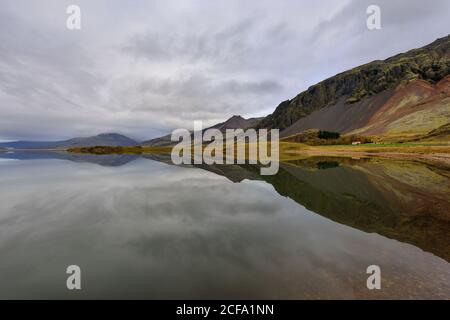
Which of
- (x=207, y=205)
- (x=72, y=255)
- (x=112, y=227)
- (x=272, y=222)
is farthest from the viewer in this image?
(x=207, y=205)

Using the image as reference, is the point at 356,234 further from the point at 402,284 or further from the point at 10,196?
the point at 10,196

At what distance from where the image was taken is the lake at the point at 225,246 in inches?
372

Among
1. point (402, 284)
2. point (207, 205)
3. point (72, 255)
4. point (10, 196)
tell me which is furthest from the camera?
point (10, 196)

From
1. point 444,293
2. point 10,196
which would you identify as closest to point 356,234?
point 444,293

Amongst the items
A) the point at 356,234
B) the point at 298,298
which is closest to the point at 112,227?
the point at 298,298

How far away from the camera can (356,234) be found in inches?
605

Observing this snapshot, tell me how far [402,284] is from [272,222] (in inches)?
351

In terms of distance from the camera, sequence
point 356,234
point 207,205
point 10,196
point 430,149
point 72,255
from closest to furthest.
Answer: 1. point 72,255
2. point 356,234
3. point 207,205
4. point 10,196
5. point 430,149

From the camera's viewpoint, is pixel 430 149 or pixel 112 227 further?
pixel 430 149

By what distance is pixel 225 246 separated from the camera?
44.0 feet

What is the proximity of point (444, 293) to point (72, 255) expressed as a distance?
14612mm

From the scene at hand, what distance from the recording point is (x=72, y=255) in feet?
40.7

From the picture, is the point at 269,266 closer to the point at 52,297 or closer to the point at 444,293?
the point at 444,293

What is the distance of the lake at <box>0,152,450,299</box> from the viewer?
946 centimetres
